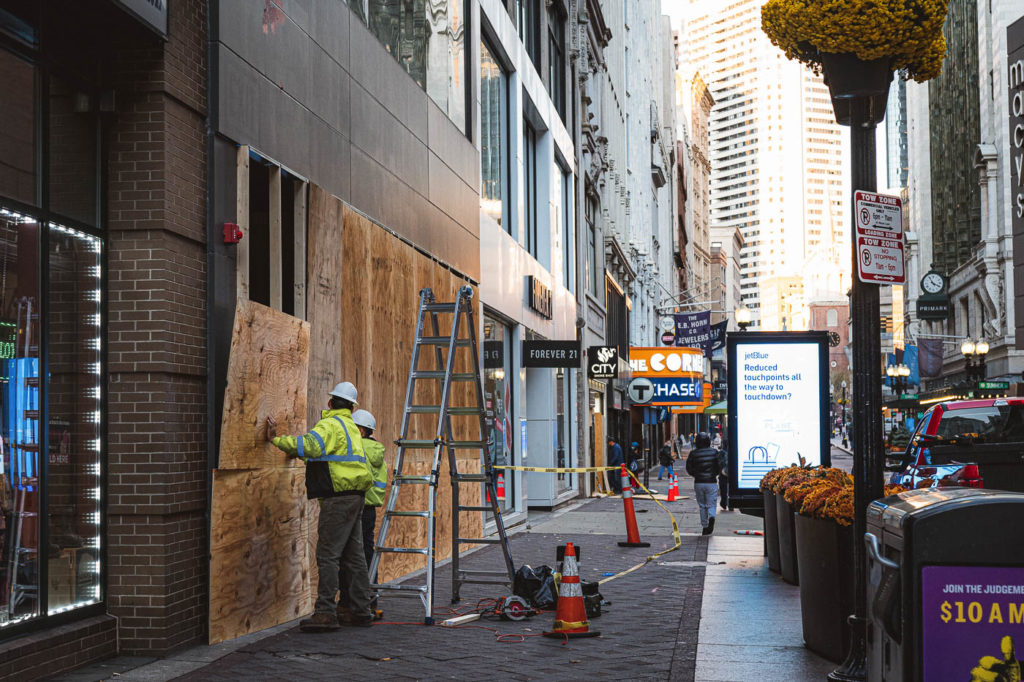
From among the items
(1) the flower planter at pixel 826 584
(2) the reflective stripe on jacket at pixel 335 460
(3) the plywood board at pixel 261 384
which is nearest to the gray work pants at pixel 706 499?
(3) the plywood board at pixel 261 384

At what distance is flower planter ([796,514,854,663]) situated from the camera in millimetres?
8062

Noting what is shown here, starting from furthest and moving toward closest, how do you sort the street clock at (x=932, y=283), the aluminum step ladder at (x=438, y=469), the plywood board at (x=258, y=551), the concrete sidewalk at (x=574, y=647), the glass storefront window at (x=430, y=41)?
the street clock at (x=932, y=283) < the glass storefront window at (x=430, y=41) < the aluminum step ladder at (x=438, y=469) < the plywood board at (x=258, y=551) < the concrete sidewalk at (x=574, y=647)

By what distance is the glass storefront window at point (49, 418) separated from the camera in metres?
7.65

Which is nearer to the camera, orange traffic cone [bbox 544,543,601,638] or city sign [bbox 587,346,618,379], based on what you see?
orange traffic cone [bbox 544,543,601,638]

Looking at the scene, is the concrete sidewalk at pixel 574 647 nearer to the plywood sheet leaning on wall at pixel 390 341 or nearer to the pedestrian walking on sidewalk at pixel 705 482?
the plywood sheet leaning on wall at pixel 390 341

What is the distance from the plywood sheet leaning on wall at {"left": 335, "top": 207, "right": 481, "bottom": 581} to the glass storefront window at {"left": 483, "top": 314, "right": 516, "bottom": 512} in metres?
4.17

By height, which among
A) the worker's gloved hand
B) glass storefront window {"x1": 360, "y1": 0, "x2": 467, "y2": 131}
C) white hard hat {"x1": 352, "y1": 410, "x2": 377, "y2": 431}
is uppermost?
glass storefront window {"x1": 360, "y1": 0, "x2": 467, "y2": 131}

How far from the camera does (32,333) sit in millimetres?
7965

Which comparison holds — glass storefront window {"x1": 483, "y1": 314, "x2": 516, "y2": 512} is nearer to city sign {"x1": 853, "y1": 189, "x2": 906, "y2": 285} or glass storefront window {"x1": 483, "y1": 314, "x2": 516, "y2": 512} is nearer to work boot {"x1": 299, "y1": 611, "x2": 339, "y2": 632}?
work boot {"x1": 299, "y1": 611, "x2": 339, "y2": 632}

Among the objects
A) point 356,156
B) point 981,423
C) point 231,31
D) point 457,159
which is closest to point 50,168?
point 231,31

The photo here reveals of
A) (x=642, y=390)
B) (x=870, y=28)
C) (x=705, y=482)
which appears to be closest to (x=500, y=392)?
(x=705, y=482)

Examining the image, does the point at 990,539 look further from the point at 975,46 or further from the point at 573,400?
the point at 975,46

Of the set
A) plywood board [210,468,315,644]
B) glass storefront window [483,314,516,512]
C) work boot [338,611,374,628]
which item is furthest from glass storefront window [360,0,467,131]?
work boot [338,611,374,628]

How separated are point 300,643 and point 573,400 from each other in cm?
2113
